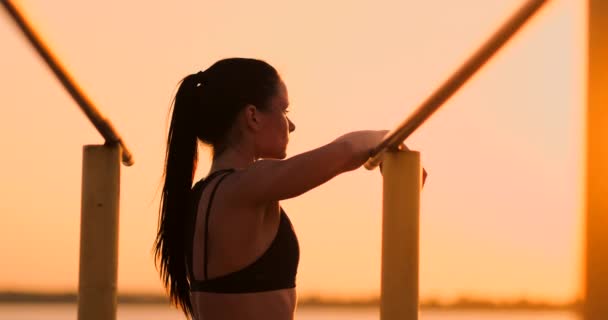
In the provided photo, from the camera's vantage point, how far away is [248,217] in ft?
5.93

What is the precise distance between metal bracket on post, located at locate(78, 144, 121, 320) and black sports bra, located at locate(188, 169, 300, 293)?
9.6 inches

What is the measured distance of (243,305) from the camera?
6.05 feet

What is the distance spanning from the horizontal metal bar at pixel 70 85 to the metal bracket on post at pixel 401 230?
503mm

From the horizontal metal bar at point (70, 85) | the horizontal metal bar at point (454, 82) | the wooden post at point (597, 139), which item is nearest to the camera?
the wooden post at point (597, 139)

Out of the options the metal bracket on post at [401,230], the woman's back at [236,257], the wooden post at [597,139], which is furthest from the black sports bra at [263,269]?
the wooden post at [597,139]

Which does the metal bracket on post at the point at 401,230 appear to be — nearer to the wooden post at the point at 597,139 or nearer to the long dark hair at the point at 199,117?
the long dark hair at the point at 199,117

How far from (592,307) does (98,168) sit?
1456 mm

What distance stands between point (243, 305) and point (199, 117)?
1.08 ft

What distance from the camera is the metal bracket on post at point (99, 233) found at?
2.09 meters

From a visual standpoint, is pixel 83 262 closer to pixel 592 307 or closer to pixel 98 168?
pixel 98 168

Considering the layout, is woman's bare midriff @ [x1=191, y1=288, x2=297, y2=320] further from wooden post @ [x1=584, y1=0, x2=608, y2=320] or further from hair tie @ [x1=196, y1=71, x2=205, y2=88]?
wooden post @ [x1=584, y1=0, x2=608, y2=320]

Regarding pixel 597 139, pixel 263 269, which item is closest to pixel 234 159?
pixel 263 269

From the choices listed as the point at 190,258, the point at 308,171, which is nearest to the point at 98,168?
the point at 190,258

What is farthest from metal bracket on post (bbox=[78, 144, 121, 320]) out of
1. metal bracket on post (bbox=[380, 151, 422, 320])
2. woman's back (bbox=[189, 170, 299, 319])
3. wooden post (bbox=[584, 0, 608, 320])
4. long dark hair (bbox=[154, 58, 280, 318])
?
wooden post (bbox=[584, 0, 608, 320])
